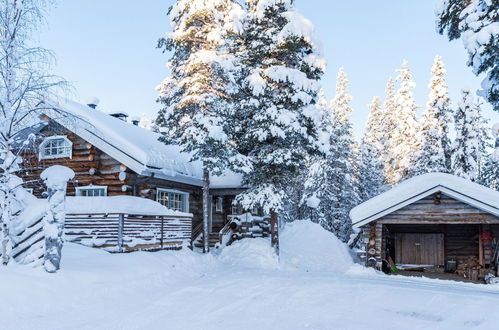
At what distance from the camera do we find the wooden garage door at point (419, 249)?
742 inches

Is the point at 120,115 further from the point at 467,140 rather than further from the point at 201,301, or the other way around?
the point at 467,140

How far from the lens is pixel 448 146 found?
2897 cm

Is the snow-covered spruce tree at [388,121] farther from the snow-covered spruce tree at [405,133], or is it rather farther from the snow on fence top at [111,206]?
the snow on fence top at [111,206]

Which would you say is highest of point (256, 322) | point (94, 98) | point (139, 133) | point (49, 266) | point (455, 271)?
point (94, 98)

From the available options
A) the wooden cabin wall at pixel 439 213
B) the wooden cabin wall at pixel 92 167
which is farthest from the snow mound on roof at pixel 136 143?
the wooden cabin wall at pixel 439 213

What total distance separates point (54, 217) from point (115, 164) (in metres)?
8.96

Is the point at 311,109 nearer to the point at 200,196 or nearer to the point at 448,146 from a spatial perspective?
the point at 200,196

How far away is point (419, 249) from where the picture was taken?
753 inches

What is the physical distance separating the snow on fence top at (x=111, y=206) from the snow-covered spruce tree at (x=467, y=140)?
20279mm

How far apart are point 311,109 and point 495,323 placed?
1139 cm

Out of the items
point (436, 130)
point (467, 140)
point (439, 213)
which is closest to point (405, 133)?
point (436, 130)

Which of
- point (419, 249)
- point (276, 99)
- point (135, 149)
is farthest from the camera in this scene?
point (419, 249)

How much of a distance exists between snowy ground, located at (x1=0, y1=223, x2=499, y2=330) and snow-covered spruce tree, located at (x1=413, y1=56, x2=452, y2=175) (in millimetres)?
20516

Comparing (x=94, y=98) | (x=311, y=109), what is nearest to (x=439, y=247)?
(x=311, y=109)
